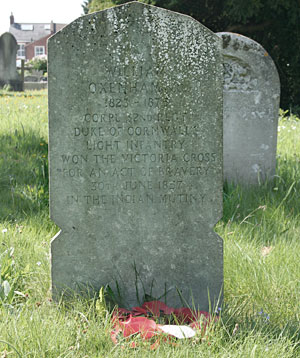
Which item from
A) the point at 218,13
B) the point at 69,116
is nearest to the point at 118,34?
the point at 69,116

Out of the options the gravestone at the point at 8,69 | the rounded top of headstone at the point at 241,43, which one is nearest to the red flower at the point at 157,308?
the rounded top of headstone at the point at 241,43

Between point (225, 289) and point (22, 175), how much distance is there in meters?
2.56

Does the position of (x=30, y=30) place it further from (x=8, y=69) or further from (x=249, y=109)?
(x=249, y=109)

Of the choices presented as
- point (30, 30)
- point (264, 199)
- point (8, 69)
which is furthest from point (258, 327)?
point (30, 30)

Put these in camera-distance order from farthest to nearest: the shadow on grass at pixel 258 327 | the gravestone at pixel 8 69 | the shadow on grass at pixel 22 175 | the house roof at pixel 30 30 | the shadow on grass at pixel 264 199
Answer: the house roof at pixel 30 30
the gravestone at pixel 8 69
the shadow on grass at pixel 22 175
the shadow on grass at pixel 264 199
the shadow on grass at pixel 258 327

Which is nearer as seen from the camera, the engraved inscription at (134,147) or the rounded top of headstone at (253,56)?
the engraved inscription at (134,147)

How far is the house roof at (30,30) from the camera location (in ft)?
233

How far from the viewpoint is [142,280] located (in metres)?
2.67

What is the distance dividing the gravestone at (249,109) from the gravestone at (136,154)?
212cm

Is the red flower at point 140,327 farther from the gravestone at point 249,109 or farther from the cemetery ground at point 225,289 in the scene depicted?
the gravestone at point 249,109

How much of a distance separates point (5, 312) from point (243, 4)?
8.43 metres

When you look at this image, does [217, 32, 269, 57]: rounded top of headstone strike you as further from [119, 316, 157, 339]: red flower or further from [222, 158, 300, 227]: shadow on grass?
[119, 316, 157, 339]: red flower

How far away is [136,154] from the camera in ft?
8.50

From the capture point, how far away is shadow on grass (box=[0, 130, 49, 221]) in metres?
3.94
